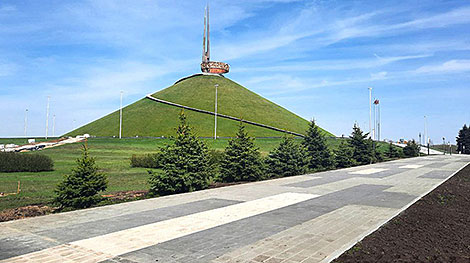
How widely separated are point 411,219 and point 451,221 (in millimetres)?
940

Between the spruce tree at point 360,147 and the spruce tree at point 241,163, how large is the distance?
18.2 meters

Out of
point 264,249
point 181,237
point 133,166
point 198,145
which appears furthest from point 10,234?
point 133,166

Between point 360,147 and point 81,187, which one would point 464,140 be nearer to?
point 360,147

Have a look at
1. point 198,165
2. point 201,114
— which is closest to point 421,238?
point 198,165

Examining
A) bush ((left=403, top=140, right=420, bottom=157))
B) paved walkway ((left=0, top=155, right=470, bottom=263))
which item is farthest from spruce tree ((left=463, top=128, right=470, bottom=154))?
paved walkway ((left=0, top=155, right=470, bottom=263))

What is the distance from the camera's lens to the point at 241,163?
18.3 metres

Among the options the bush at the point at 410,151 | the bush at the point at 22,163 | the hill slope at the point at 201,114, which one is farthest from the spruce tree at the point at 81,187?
the hill slope at the point at 201,114

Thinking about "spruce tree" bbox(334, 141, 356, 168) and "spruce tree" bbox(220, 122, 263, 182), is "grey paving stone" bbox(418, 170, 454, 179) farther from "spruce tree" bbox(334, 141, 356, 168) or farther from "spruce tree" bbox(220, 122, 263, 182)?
"spruce tree" bbox(220, 122, 263, 182)

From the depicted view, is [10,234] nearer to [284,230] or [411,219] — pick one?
[284,230]

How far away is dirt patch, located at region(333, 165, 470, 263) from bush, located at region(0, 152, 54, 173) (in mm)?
24115

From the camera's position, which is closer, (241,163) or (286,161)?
(241,163)

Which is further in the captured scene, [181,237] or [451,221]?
[451,221]

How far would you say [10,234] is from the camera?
720 centimetres

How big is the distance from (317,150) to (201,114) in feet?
244
